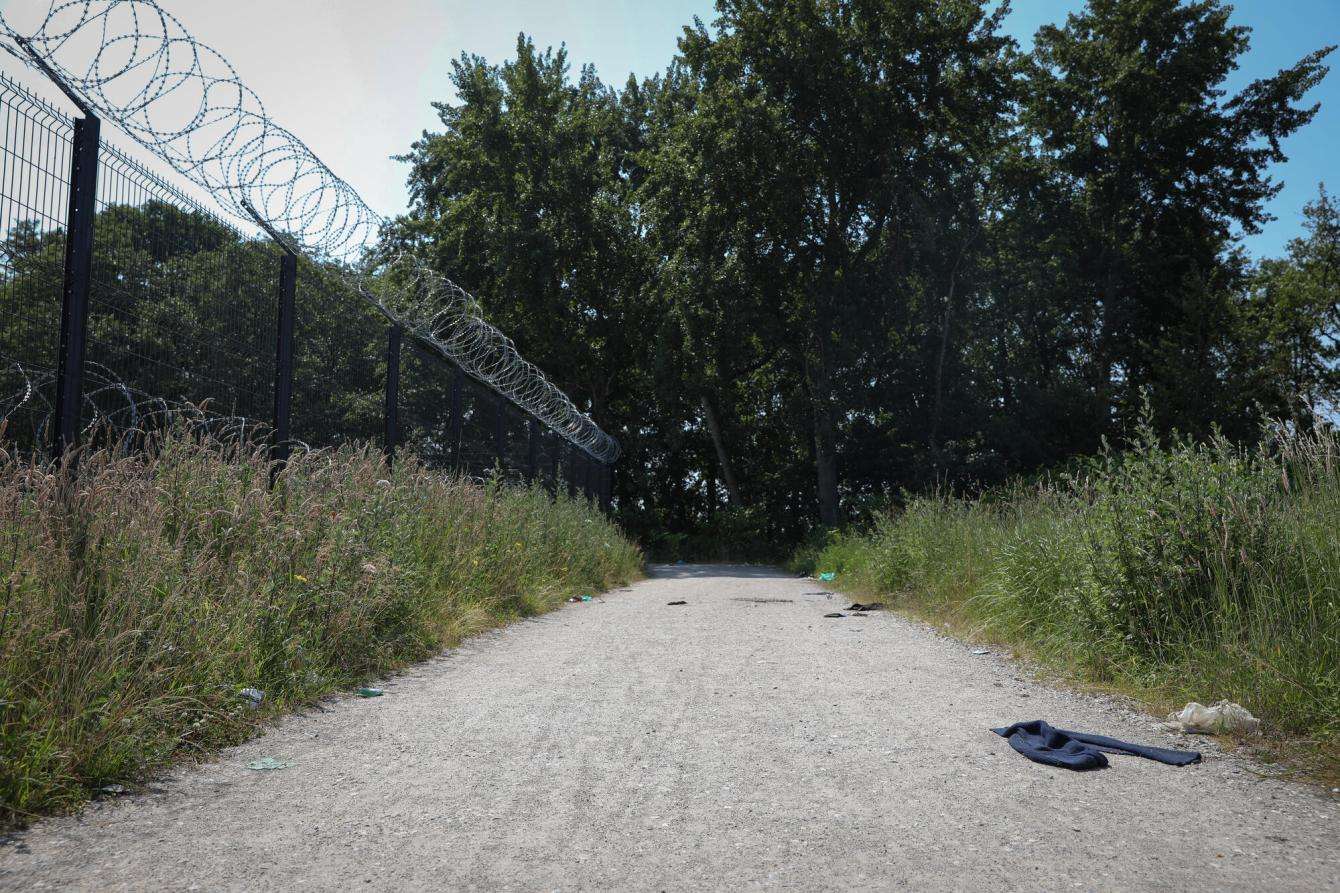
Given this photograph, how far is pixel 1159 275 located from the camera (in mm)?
29016

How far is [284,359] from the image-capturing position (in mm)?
7527

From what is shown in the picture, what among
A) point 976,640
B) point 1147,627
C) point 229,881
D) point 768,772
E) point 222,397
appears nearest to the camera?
Result: point 229,881

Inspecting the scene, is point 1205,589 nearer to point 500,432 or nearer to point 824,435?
point 500,432

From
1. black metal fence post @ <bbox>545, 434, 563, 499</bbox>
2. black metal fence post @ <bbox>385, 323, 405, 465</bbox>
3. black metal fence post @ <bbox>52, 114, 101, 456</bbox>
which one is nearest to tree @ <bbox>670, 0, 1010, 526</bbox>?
black metal fence post @ <bbox>545, 434, 563, 499</bbox>

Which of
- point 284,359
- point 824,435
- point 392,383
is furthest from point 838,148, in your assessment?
point 284,359

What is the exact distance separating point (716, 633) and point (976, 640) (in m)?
2.38

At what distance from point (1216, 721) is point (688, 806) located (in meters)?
2.81

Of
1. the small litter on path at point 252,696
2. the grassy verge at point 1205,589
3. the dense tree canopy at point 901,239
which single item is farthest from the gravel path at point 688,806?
the dense tree canopy at point 901,239

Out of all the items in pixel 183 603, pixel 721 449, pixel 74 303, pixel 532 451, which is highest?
pixel 721 449

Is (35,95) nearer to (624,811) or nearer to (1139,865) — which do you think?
(624,811)

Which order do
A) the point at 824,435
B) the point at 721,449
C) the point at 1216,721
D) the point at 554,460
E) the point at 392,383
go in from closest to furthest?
the point at 1216,721
the point at 392,383
the point at 554,460
the point at 824,435
the point at 721,449

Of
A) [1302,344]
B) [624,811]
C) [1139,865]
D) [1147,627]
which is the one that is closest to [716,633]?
[1147,627]

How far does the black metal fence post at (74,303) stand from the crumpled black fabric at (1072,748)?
17.4 ft

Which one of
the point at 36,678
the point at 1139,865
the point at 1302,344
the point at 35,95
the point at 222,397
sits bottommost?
the point at 1139,865
